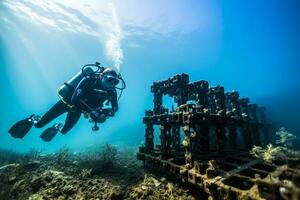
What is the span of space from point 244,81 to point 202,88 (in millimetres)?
110400

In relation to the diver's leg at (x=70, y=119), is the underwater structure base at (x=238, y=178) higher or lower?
lower

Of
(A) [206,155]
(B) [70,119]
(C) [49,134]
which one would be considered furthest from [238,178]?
(C) [49,134]

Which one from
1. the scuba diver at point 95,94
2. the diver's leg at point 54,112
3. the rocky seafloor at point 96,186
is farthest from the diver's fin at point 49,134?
the rocky seafloor at point 96,186

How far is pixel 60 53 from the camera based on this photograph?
68312 millimetres

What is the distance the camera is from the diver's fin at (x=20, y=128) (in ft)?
37.9

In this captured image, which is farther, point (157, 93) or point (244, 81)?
point (244, 81)

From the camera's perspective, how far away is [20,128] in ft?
38.7

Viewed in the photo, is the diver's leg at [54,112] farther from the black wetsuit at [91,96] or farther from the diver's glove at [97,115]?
the diver's glove at [97,115]

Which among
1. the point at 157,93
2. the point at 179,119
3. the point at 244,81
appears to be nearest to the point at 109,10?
the point at 157,93

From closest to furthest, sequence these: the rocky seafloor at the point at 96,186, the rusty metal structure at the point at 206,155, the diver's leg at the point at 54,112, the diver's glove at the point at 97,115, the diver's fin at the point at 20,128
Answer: the rusty metal structure at the point at 206,155, the rocky seafloor at the point at 96,186, the diver's glove at the point at 97,115, the diver's leg at the point at 54,112, the diver's fin at the point at 20,128

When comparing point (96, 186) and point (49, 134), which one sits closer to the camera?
point (96, 186)


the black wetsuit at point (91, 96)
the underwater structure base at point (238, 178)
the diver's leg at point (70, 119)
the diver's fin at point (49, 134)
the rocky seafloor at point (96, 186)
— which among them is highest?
the black wetsuit at point (91, 96)

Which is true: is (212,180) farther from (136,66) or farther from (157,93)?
(136,66)

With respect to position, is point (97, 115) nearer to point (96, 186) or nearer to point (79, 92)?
point (79, 92)
